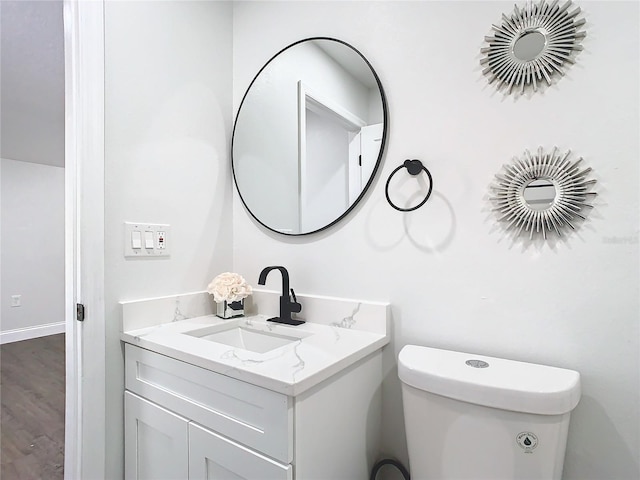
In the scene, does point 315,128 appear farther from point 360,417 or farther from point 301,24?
point 360,417

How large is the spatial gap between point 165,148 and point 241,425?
3.30 ft

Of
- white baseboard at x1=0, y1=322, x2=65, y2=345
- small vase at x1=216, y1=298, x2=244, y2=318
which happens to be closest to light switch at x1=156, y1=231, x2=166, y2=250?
small vase at x1=216, y1=298, x2=244, y2=318

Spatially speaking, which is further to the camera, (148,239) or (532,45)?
(148,239)

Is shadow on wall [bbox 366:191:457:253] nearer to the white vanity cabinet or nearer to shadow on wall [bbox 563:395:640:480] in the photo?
the white vanity cabinet

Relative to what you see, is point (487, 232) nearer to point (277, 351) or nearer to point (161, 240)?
point (277, 351)

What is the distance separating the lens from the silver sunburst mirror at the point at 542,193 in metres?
0.90

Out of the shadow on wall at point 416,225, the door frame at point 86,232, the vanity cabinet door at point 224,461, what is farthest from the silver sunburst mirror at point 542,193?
the door frame at point 86,232

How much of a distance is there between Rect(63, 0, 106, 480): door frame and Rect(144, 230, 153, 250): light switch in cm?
14

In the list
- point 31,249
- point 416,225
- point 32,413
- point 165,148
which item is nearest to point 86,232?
point 165,148

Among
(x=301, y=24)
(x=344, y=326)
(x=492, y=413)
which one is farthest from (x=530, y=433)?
(x=301, y=24)

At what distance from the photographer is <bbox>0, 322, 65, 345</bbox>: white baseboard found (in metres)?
3.90

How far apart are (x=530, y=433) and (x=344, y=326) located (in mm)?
616

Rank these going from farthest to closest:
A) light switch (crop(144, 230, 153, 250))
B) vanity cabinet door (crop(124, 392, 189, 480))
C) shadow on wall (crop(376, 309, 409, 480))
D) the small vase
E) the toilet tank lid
Answer: the small vase, light switch (crop(144, 230, 153, 250)), shadow on wall (crop(376, 309, 409, 480)), vanity cabinet door (crop(124, 392, 189, 480)), the toilet tank lid

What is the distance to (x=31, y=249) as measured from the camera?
4.09m
